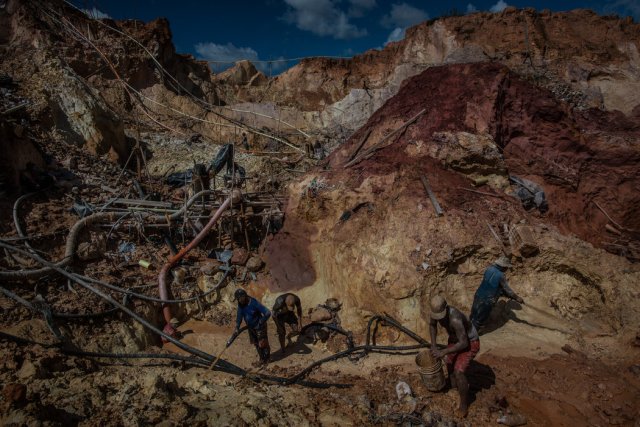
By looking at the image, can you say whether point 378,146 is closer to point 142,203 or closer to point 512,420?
point 142,203

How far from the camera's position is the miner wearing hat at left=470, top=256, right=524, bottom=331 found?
5.25 meters

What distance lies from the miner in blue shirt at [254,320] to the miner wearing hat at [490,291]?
131 inches

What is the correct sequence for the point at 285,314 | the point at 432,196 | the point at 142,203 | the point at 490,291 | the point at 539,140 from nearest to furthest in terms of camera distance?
the point at 490,291 → the point at 285,314 → the point at 432,196 → the point at 142,203 → the point at 539,140

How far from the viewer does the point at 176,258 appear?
711cm

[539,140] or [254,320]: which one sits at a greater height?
[539,140]

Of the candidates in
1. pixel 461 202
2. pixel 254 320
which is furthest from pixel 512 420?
pixel 461 202

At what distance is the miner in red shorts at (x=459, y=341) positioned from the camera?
3.95 metres

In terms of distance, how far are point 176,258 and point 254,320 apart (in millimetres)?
2716

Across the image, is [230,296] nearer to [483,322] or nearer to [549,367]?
[483,322]

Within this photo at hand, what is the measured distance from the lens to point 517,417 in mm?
3939

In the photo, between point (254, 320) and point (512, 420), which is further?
point (254, 320)

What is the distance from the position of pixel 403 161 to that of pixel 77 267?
6.55m

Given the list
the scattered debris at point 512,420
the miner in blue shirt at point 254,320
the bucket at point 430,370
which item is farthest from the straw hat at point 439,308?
the miner in blue shirt at point 254,320

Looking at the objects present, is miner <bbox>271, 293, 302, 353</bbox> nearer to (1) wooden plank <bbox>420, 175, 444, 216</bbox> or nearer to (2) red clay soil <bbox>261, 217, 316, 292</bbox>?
(2) red clay soil <bbox>261, 217, 316, 292</bbox>
